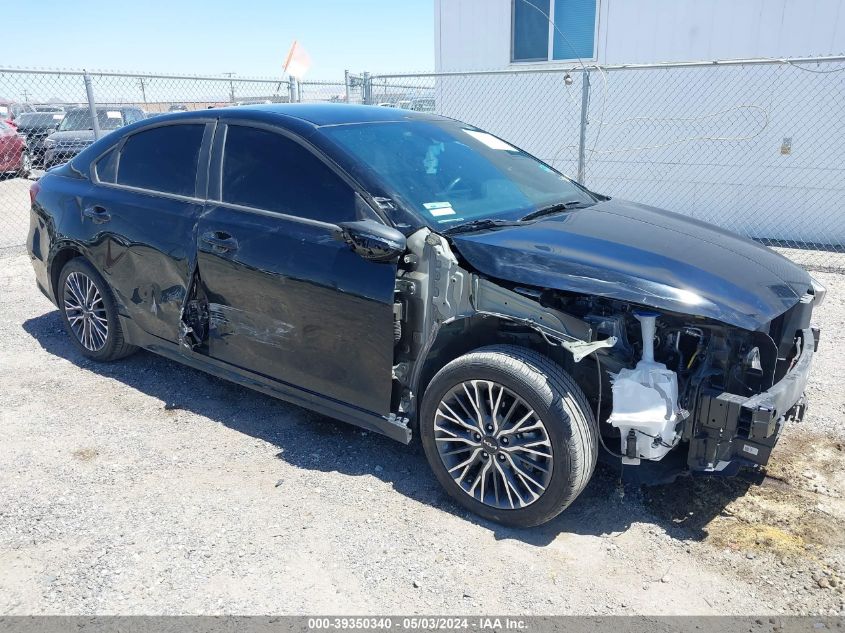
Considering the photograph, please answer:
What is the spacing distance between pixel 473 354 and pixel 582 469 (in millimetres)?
677

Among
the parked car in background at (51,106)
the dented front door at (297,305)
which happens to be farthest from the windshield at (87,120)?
the dented front door at (297,305)

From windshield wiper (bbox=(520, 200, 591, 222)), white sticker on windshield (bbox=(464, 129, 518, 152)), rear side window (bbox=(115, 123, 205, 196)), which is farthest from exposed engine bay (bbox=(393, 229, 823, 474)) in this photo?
rear side window (bbox=(115, 123, 205, 196))

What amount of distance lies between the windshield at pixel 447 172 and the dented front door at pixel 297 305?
0.42 m

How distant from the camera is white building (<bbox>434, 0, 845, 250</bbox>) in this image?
8.29 m

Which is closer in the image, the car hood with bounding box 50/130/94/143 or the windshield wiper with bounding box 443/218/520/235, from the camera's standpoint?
the windshield wiper with bounding box 443/218/520/235

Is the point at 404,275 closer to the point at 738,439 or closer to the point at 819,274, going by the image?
the point at 738,439

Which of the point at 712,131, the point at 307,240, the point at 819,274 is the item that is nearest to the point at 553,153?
the point at 712,131

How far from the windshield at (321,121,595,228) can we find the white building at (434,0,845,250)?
13.5ft

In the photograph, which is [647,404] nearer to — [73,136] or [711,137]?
[711,137]

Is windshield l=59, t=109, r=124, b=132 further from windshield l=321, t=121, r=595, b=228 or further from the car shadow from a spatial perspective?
windshield l=321, t=121, r=595, b=228

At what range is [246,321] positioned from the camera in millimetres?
3785

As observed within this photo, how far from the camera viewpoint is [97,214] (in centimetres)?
456

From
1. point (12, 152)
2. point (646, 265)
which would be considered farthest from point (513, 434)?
point (12, 152)

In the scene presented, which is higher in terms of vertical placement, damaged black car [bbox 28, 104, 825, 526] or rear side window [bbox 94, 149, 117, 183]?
rear side window [bbox 94, 149, 117, 183]
